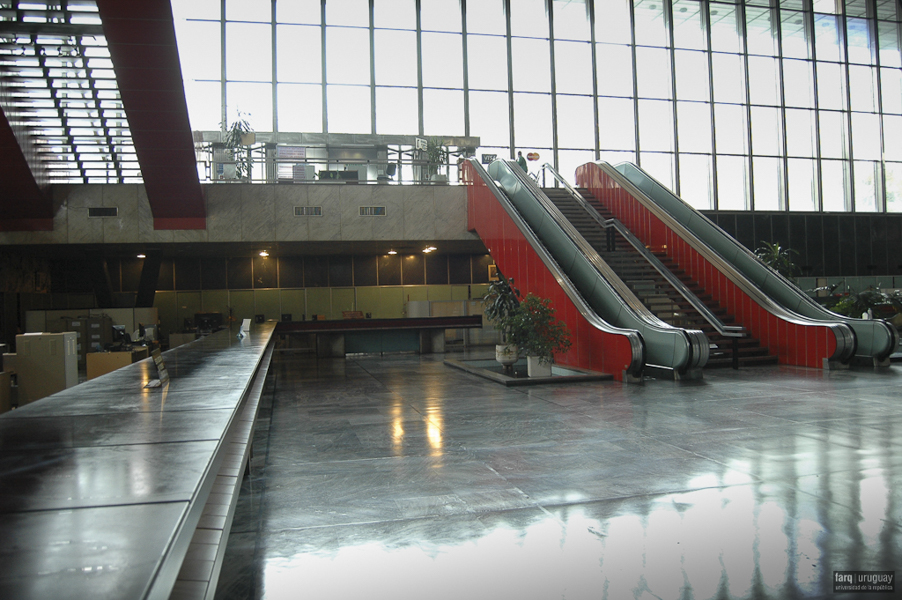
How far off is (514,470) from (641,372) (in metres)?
5.32

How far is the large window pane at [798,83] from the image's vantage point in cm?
2341

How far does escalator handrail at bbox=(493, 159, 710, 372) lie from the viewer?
9.18 m

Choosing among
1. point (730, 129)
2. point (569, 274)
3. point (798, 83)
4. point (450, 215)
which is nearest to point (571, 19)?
point (730, 129)

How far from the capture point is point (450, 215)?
16531 millimetres

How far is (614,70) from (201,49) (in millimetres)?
13923

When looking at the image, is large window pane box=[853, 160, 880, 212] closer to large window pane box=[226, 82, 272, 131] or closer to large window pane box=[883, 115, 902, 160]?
large window pane box=[883, 115, 902, 160]

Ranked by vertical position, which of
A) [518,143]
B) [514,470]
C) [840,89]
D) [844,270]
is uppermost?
[840,89]

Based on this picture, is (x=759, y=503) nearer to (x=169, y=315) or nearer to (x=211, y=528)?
(x=211, y=528)

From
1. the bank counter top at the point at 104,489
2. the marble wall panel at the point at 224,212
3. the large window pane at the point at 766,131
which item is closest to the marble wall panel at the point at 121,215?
the marble wall panel at the point at 224,212

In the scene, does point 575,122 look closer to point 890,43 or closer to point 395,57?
point 395,57

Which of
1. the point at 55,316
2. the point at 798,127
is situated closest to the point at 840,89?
the point at 798,127

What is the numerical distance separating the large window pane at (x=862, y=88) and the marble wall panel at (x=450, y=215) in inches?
690

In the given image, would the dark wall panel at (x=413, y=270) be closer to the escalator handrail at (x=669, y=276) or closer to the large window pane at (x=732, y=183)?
the escalator handrail at (x=669, y=276)

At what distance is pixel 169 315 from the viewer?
19.3 m
